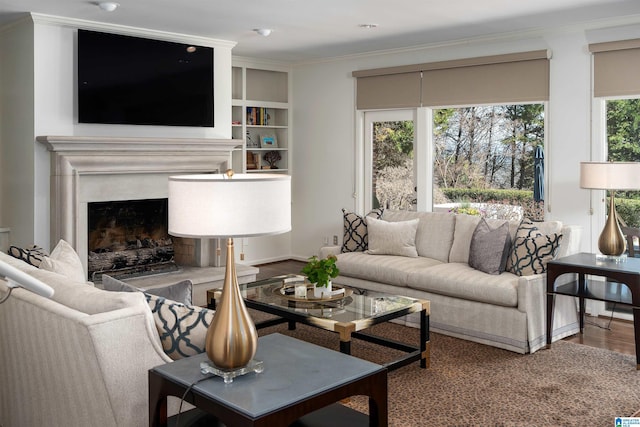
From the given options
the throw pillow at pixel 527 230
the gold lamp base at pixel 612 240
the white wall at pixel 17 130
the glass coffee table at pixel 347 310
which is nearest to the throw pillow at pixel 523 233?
the throw pillow at pixel 527 230

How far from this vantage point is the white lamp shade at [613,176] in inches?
177

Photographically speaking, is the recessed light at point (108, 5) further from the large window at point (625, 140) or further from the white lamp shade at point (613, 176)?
the large window at point (625, 140)

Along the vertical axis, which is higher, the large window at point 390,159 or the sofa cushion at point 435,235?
the large window at point 390,159

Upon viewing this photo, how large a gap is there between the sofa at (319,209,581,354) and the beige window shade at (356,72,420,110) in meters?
1.47

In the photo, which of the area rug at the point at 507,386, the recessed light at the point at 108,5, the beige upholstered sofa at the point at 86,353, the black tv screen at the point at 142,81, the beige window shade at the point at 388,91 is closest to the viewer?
the beige upholstered sofa at the point at 86,353

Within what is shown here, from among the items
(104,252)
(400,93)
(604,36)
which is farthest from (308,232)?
→ (604,36)

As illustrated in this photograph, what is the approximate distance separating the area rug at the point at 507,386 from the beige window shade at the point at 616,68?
86.0 inches

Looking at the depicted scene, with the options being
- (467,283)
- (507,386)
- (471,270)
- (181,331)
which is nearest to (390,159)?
(471,270)

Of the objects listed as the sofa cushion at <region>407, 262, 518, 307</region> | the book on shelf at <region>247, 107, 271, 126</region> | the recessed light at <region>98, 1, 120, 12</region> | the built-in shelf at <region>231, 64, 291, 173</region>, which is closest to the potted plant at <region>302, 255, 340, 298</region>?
the sofa cushion at <region>407, 262, 518, 307</region>

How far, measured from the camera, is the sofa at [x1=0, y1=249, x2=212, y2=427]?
2.18m

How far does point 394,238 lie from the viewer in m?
5.66

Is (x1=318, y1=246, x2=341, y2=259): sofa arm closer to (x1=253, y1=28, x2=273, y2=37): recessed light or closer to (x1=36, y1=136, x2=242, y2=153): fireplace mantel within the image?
(x1=36, y1=136, x2=242, y2=153): fireplace mantel

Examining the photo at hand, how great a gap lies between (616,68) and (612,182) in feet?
4.11

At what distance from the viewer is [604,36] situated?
5.31m
